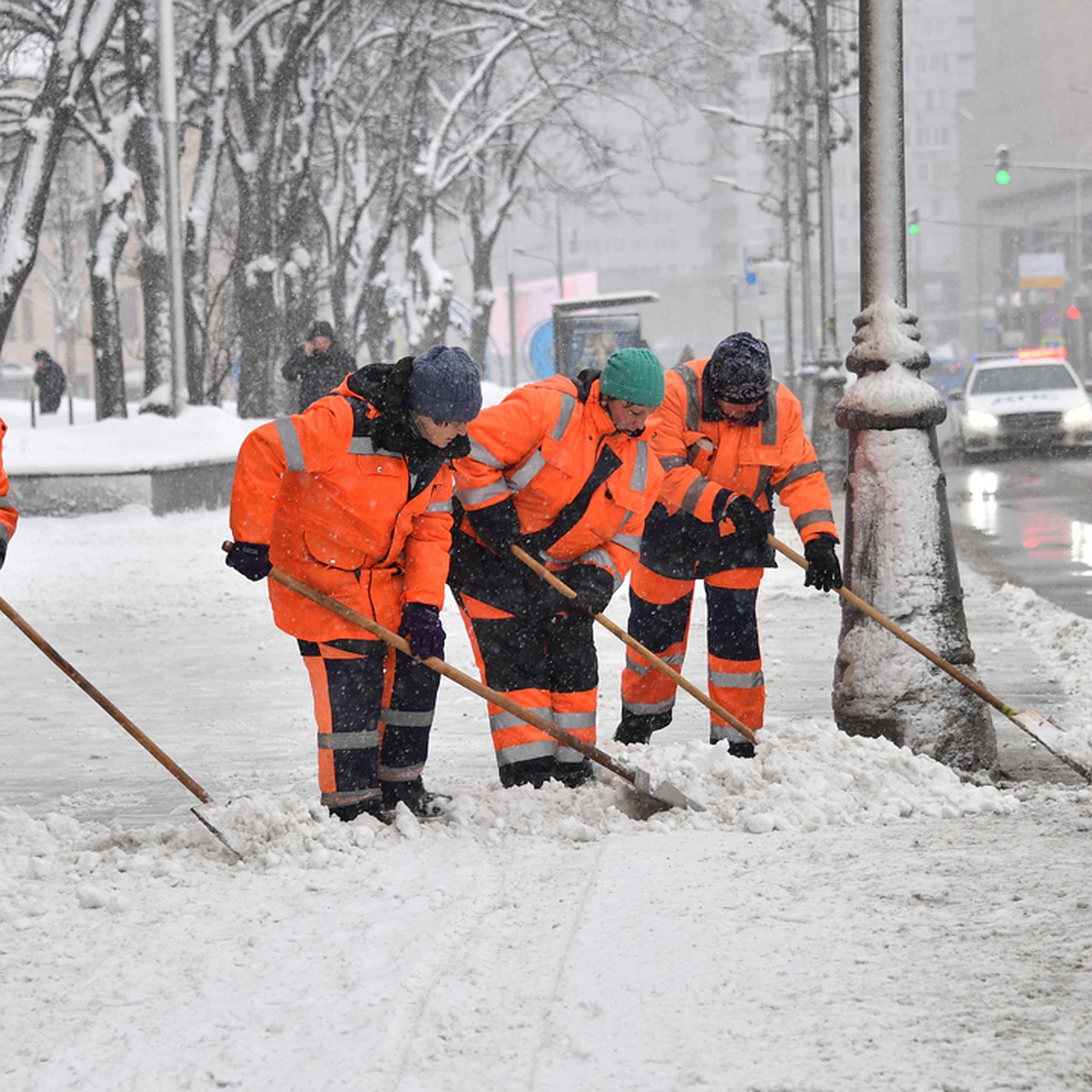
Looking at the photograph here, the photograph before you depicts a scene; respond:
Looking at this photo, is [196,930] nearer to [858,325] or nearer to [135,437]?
[858,325]

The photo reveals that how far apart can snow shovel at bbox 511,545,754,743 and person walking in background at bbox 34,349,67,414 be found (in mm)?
28477

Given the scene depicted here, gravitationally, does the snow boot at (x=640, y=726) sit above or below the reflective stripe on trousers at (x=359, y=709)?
below

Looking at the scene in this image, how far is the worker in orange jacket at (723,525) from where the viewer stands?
598 cm

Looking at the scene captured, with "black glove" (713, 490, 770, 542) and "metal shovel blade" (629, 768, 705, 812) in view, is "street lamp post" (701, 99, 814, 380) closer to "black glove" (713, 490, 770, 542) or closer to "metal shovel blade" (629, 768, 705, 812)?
"black glove" (713, 490, 770, 542)

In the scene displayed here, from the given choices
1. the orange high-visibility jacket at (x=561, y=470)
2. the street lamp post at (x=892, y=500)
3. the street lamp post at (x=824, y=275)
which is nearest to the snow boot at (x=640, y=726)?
the street lamp post at (x=892, y=500)

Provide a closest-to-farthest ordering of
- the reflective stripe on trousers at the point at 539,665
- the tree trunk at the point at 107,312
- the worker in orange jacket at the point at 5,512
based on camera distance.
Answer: the worker in orange jacket at the point at 5,512, the reflective stripe on trousers at the point at 539,665, the tree trunk at the point at 107,312

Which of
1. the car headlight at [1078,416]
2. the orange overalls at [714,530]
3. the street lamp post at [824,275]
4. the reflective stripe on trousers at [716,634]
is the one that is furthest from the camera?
the car headlight at [1078,416]

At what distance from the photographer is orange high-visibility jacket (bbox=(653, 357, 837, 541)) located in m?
6.03

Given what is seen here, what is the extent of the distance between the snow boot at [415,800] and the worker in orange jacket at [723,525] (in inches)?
47.8

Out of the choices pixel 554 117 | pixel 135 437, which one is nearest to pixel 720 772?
pixel 135 437

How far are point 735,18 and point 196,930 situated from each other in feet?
75.2

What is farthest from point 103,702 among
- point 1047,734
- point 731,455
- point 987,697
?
point 1047,734

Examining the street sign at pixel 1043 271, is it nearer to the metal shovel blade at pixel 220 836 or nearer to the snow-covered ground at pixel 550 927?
the snow-covered ground at pixel 550 927

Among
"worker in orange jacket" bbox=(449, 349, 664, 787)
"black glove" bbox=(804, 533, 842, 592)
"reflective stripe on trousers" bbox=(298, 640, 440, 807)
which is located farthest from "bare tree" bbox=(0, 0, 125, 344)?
Answer: "reflective stripe on trousers" bbox=(298, 640, 440, 807)
